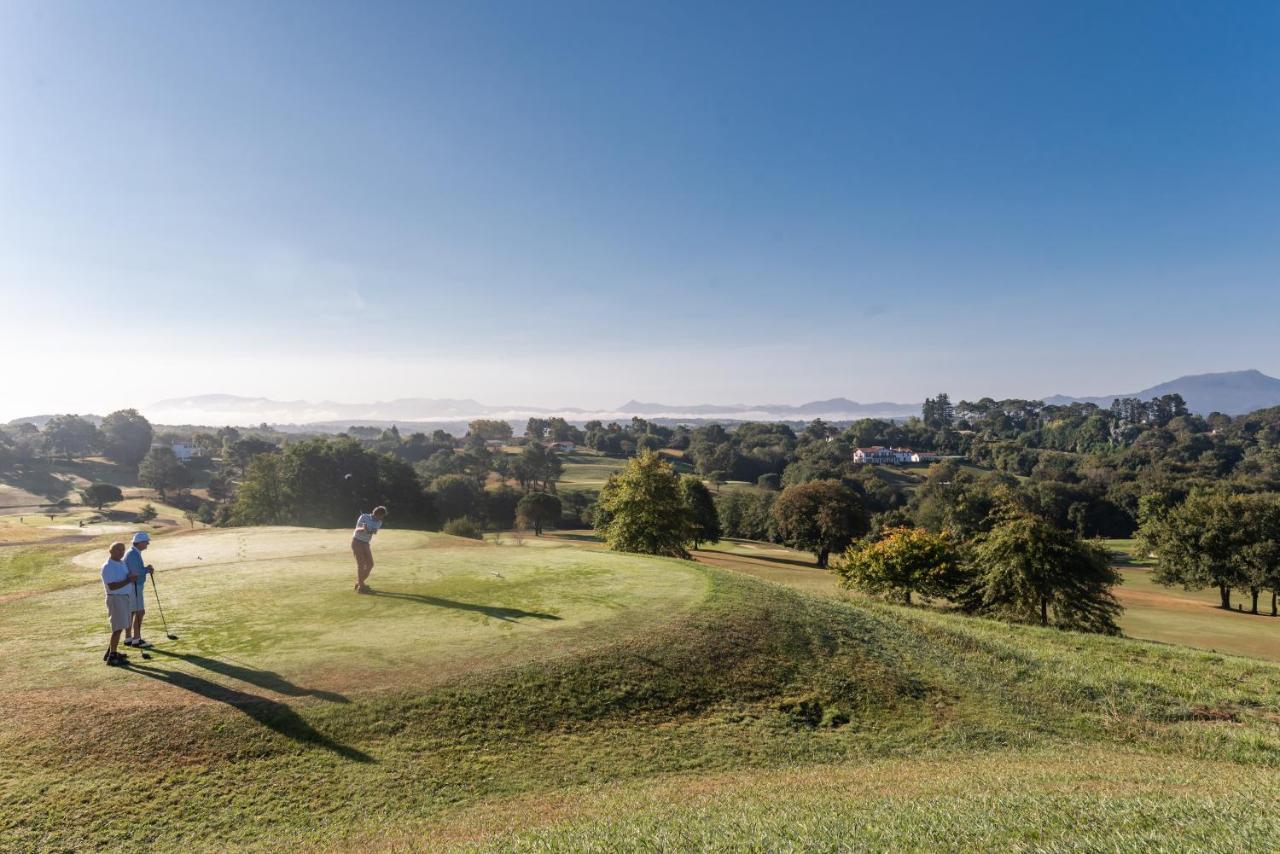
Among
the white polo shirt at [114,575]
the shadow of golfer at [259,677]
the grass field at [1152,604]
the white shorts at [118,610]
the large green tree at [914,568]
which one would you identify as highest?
the white polo shirt at [114,575]

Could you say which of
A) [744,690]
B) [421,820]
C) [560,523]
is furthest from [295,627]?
[560,523]

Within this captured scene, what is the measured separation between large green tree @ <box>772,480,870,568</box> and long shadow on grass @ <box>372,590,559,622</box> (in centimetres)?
5581

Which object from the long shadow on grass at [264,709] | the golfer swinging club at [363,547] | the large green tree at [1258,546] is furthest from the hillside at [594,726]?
the large green tree at [1258,546]

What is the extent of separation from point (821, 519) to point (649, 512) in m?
31.3

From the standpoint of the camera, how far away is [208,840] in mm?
7918

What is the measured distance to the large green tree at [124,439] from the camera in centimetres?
15375

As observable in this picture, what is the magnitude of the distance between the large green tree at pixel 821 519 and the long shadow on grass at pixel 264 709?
62386mm

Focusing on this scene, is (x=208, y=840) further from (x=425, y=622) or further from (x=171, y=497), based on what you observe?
(x=171, y=497)

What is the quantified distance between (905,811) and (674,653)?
7004 mm

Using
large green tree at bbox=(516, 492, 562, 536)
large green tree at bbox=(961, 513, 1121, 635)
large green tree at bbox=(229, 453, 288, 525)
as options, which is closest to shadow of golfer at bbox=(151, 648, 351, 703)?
large green tree at bbox=(961, 513, 1121, 635)

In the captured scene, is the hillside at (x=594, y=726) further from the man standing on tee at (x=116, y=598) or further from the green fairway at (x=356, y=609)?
the man standing on tee at (x=116, y=598)

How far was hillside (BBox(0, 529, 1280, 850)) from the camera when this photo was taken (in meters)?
7.99

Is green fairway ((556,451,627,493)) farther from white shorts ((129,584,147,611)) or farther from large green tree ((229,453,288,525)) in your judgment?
white shorts ((129,584,147,611))

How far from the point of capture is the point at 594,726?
1172 cm
